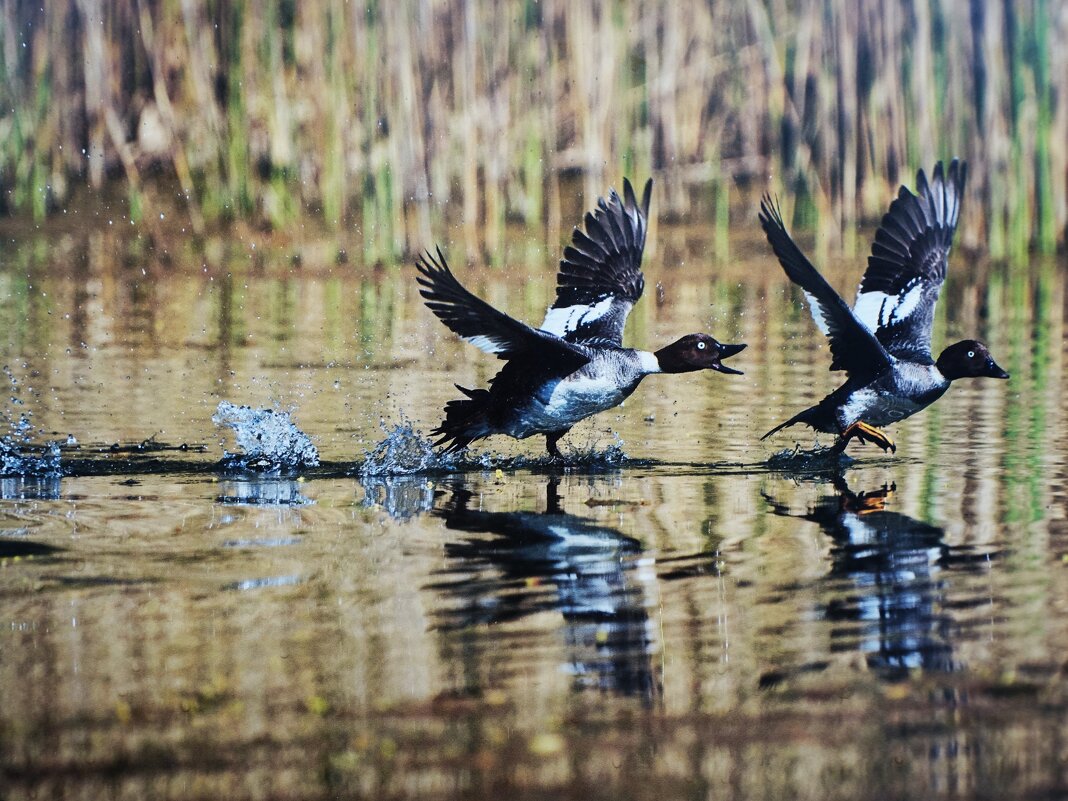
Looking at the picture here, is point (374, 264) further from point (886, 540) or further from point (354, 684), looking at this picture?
point (354, 684)

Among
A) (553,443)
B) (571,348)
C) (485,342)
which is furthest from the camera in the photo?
(553,443)

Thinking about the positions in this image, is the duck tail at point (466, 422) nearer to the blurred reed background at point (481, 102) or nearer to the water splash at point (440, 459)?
the water splash at point (440, 459)

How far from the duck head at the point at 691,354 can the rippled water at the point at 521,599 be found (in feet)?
1.48

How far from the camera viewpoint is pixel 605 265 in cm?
1001

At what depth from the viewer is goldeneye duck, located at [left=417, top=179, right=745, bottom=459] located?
27.5 feet

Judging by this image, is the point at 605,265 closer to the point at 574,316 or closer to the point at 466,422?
the point at 574,316

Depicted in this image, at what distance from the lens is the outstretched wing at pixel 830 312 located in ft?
27.7

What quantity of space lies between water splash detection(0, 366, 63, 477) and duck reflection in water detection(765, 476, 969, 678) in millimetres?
3498

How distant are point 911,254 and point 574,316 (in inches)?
79.2

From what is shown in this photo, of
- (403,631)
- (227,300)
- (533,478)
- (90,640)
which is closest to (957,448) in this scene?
(533,478)

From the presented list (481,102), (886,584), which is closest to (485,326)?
(886,584)

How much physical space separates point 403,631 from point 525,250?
14.6 meters

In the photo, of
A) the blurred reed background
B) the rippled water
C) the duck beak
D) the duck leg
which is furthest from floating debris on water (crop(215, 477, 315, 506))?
the blurred reed background

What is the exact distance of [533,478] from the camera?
8898mm
